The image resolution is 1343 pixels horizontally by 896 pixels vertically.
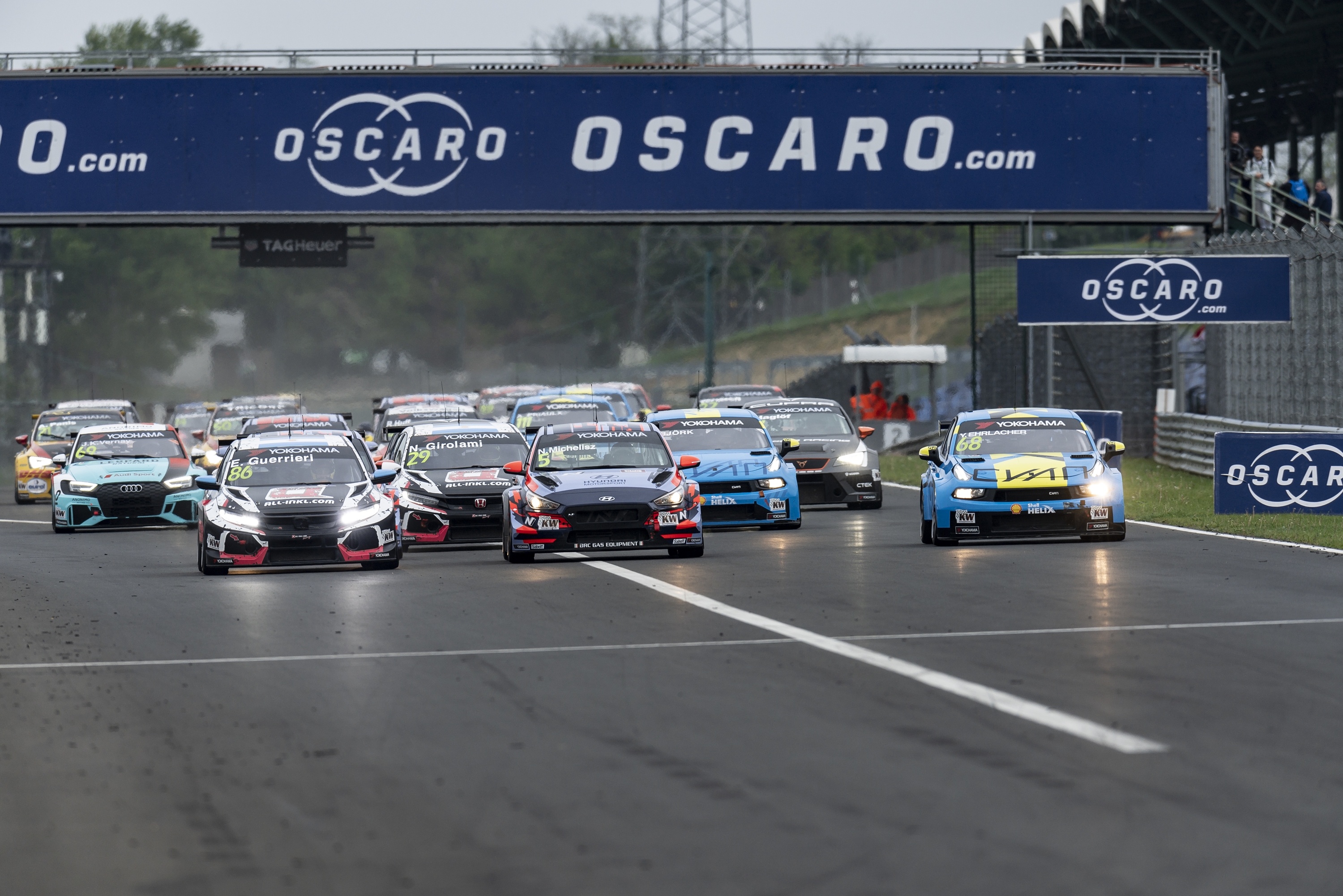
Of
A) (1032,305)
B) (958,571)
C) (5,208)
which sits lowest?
(958,571)

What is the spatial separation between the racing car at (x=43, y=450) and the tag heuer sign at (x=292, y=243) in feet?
19.0

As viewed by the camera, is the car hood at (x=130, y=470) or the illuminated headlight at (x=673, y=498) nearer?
the illuminated headlight at (x=673, y=498)

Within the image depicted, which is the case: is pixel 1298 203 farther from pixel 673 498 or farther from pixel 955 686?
pixel 955 686

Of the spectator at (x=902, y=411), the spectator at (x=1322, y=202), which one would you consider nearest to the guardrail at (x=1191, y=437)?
the spectator at (x=1322, y=202)

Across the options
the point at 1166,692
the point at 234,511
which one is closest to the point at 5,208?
the point at 234,511

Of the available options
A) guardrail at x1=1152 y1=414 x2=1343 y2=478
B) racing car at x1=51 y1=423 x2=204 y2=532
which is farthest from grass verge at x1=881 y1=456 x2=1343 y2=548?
racing car at x1=51 y1=423 x2=204 y2=532

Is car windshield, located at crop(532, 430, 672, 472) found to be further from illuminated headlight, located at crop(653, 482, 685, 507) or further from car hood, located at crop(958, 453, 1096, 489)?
car hood, located at crop(958, 453, 1096, 489)

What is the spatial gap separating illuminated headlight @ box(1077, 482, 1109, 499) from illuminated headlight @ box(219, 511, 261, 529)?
8087 millimetres

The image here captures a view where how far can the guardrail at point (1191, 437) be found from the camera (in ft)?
102

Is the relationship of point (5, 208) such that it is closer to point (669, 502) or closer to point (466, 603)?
point (669, 502)

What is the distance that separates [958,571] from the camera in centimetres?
1792

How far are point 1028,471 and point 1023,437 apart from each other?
114cm

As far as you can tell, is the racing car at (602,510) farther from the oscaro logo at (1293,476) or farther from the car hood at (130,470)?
the car hood at (130,470)

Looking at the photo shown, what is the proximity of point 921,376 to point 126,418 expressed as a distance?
34383 millimetres
